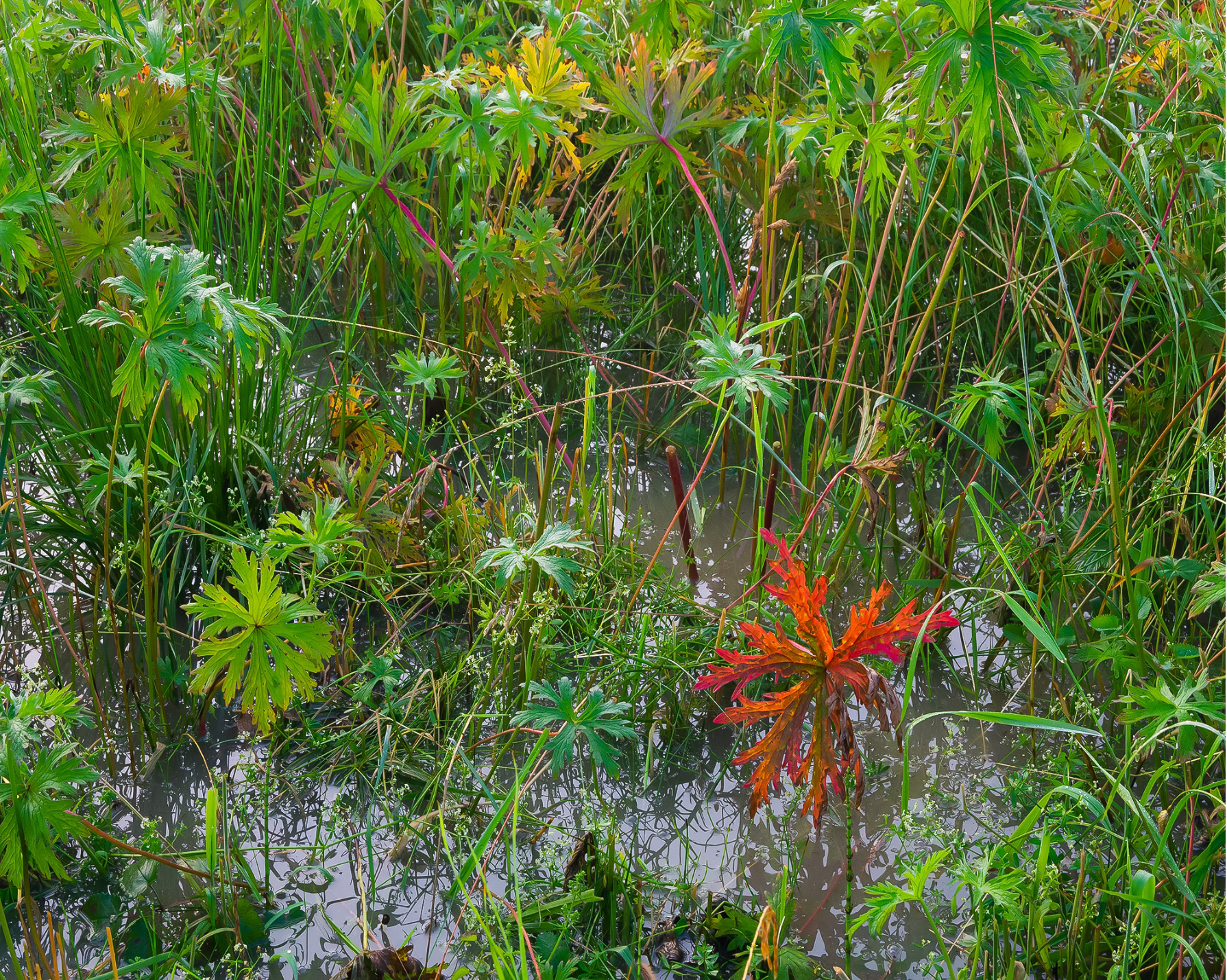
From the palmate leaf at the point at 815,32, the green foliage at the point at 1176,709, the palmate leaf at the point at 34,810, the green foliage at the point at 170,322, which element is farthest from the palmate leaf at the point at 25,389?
the green foliage at the point at 1176,709

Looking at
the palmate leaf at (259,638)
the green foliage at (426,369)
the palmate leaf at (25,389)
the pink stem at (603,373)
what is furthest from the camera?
the pink stem at (603,373)

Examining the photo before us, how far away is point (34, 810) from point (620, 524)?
1.21 metres

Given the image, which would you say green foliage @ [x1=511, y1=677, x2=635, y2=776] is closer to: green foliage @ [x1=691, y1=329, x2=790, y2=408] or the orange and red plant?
the orange and red plant

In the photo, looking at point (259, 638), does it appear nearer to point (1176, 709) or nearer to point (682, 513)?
point (682, 513)

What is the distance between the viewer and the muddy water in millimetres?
1409

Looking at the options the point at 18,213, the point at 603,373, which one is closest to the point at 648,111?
the point at 603,373

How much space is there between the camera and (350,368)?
2.30m

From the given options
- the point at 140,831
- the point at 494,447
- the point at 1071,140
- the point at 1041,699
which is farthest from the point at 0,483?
the point at 1071,140

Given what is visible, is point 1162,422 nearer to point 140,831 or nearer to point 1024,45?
point 1024,45

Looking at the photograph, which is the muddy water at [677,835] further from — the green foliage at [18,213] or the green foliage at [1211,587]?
the green foliage at [18,213]

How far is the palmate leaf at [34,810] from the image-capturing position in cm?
122

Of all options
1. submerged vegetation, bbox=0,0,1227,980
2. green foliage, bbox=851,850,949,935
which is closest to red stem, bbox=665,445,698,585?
submerged vegetation, bbox=0,0,1227,980

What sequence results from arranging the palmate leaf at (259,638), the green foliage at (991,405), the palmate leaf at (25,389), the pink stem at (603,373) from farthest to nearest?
the pink stem at (603,373), the green foliage at (991,405), the palmate leaf at (25,389), the palmate leaf at (259,638)

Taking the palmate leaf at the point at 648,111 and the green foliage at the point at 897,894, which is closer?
the green foliage at the point at 897,894
